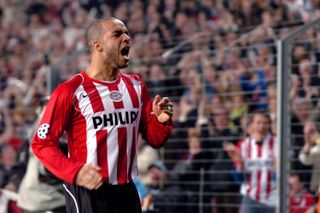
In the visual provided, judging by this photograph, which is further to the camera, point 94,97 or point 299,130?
point 299,130

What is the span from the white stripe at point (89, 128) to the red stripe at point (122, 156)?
0.60ft

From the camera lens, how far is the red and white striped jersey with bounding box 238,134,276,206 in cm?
1075

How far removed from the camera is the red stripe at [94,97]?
7.00 m

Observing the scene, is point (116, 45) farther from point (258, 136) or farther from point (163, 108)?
point (258, 136)

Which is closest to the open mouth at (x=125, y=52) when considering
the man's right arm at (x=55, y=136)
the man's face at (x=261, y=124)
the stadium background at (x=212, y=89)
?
the man's right arm at (x=55, y=136)

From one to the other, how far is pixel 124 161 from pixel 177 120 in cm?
508

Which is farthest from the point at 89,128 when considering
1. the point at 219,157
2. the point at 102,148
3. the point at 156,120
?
the point at 219,157

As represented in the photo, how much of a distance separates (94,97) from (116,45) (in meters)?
0.41

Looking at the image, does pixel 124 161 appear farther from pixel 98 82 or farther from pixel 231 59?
pixel 231 59

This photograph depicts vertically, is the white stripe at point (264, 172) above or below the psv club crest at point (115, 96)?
below

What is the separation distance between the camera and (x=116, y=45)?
23.1 ft

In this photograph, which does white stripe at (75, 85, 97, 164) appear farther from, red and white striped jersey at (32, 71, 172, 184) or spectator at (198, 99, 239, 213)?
spectator at (198, 99, 239, 213)

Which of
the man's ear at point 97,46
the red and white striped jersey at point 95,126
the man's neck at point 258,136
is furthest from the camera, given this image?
the man's neck at point 258,136

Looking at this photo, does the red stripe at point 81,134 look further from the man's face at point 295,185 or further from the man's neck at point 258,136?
the man's neck at point 258,136
